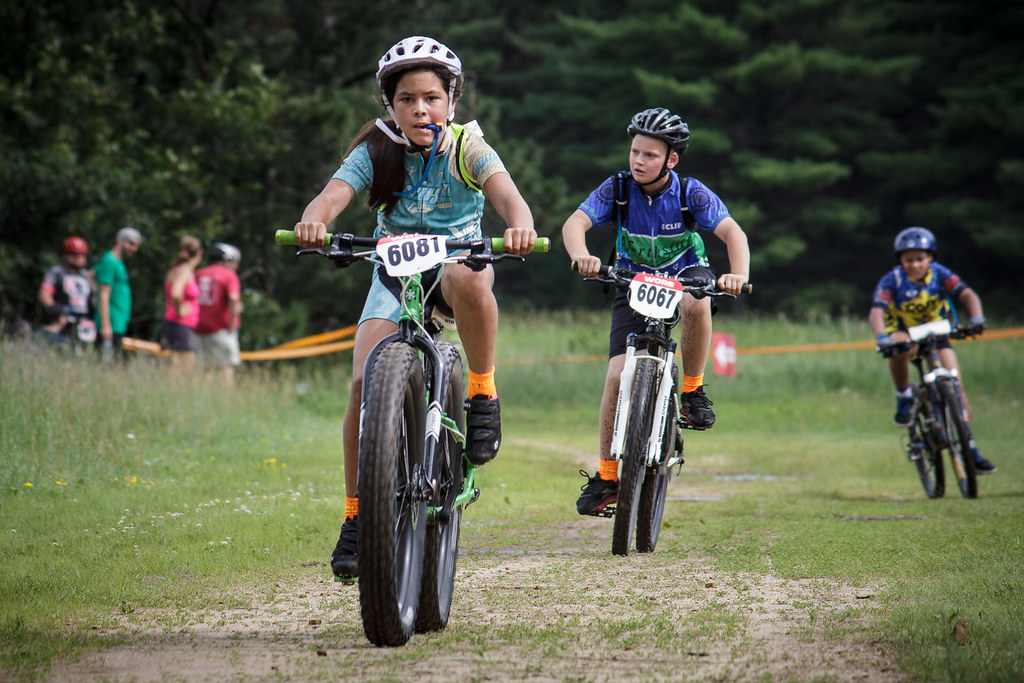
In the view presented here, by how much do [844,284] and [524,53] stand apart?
51.6 ft

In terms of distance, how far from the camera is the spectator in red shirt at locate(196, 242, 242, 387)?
14094mm

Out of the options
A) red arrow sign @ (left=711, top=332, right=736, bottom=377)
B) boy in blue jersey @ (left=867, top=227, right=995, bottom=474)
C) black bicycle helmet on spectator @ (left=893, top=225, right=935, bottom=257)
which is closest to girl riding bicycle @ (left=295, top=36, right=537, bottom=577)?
boy in blue jersey @ (left=867, top=227, right=995, bottom=474)

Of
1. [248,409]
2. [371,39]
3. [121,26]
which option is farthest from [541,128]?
[248,409]

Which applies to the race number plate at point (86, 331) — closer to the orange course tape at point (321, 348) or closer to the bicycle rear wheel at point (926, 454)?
the orange course tape at point (321, 348)

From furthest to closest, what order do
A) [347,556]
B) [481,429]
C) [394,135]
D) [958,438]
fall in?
[958,438], [481,429], [394,135], [347,556]

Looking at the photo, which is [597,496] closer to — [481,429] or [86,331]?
[481,429]

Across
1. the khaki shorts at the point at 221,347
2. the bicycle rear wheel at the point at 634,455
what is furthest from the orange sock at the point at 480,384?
the khaki shorts at the point at 221,347

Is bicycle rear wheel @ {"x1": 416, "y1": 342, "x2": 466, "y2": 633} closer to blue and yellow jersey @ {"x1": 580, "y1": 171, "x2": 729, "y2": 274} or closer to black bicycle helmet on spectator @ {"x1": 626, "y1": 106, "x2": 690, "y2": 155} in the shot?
blue and yellow jersey @ {"x1": 580, "y1": 171, "x2": 729, "y2": 274}

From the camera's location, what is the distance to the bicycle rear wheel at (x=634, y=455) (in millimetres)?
6328

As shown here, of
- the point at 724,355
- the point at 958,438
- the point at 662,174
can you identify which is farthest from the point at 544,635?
the point at 724,355

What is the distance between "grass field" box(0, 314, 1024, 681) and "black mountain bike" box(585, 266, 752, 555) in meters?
0.23

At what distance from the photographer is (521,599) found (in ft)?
17.1

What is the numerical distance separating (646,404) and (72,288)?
8929mm

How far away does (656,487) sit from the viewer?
6.69 meters
